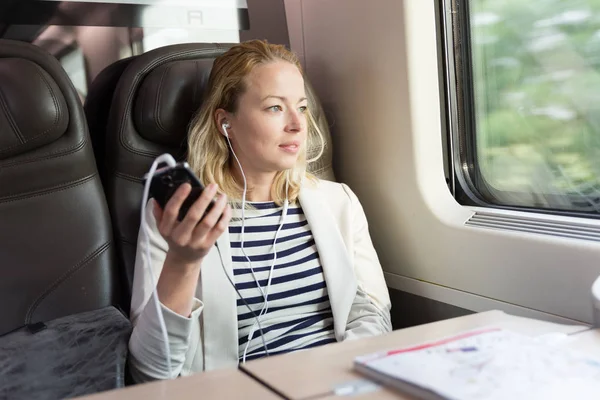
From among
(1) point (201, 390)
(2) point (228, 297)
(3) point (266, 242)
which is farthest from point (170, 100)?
(1) point (201, 390)

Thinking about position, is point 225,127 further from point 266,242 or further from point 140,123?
point 266,242

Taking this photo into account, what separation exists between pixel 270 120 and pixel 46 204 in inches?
25.5

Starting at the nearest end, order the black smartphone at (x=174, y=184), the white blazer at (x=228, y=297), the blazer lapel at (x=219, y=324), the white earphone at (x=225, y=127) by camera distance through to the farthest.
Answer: the black smartphone at (x=174, y=184), the white blazer at (x=228, y=297), the blazer lapel at (x=219, y=324), the white earphone at (x=225, y=127)

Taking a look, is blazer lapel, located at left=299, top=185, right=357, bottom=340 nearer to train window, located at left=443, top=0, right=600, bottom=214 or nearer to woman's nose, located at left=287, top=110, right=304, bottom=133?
woman's nose, located at left=287, top=110, right=304, bottom=133

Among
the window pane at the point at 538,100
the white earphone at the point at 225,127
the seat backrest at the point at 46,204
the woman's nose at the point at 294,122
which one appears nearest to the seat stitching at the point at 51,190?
the seat backrest at the point at 46,204

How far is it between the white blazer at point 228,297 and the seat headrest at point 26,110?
0.34m

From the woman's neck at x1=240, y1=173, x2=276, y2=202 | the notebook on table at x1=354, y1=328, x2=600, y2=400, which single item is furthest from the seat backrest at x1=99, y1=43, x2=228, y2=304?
the notebook on table at x1=354, y1=328, x2=600, y2=400

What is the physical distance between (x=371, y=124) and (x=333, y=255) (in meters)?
0.57

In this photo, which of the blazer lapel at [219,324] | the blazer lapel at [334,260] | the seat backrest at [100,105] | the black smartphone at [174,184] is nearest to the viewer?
the black smartphone at [174,184]

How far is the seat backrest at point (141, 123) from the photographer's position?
189cm

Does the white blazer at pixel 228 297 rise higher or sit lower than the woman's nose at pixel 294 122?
lower

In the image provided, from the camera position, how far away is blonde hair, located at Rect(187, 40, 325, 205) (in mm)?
1917

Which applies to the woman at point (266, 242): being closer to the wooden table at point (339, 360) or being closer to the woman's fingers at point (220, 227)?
the woman's fingers at point (220, 227)

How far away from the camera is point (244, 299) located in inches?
69.1
